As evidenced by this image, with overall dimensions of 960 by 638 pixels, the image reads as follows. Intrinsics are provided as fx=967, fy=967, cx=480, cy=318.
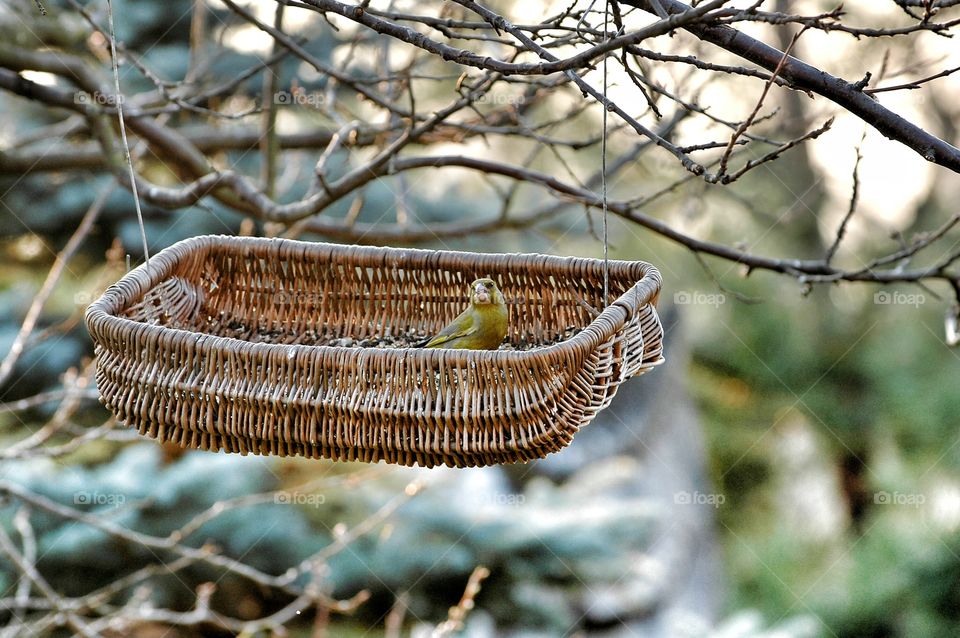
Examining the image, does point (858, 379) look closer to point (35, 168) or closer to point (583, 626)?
point (583, 626)

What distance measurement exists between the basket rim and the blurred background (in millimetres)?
307

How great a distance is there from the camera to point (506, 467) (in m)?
4.89

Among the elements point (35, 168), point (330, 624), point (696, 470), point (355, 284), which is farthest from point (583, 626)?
point (35, 168)

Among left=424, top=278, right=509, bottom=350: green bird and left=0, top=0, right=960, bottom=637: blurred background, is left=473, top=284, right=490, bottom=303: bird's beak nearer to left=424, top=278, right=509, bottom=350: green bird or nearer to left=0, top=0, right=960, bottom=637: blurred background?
left=424, top=278, right=509, bottom=350: green bird

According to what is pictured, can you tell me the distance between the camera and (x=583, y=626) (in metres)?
4.18

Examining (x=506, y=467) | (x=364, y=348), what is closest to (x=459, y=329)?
(x=364, y=348)

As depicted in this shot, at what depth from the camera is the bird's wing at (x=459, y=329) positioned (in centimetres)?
199

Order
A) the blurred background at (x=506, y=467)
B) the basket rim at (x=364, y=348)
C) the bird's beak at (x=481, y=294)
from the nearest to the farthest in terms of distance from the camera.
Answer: the basket rim at (x=364, y=348) < the bird's beak at (x=481, y=294) < the blurred background at (x=506, y=467)

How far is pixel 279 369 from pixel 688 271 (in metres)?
5.38

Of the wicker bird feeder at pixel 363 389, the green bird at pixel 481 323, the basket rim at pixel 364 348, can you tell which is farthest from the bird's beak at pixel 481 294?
the wicker bird feeder at pixel 363 389

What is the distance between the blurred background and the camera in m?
2.82

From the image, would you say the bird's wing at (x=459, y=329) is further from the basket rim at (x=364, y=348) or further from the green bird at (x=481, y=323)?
the basket rim at (x=364, y=348)

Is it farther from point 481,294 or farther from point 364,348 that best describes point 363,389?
point 481,294

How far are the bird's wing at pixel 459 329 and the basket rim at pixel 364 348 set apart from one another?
17 cm
